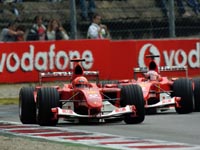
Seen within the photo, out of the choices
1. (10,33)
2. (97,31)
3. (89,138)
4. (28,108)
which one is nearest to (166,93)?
(28,108)

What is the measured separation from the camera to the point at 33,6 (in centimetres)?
2317

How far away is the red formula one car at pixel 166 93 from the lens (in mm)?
15016

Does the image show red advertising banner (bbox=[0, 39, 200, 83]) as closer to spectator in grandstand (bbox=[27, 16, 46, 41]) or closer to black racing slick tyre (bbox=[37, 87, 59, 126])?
spectator in grandstand (bbox=[27, 16, 46, 41])

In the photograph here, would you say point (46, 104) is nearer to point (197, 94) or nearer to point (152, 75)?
point (152, 75)

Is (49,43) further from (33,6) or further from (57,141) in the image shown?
(57,141)

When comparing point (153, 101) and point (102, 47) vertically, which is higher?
point (102, 47)

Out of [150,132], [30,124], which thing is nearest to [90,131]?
[150,132]

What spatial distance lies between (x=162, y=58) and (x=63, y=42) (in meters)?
3.16

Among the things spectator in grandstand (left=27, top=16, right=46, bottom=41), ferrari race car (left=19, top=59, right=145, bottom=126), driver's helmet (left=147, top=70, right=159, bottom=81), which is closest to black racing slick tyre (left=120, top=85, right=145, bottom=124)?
ferrari race car (left=19, top=59, right=145, bottom=126)

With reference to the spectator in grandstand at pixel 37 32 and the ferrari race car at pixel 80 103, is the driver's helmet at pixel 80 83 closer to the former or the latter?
the ferrari race car at pixel 80 103

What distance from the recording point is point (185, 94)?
15047mm

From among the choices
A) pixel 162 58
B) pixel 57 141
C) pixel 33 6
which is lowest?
pixel 57 141

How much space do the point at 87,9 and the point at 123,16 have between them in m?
1.08

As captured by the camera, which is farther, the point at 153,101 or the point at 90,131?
the point at 153,101
